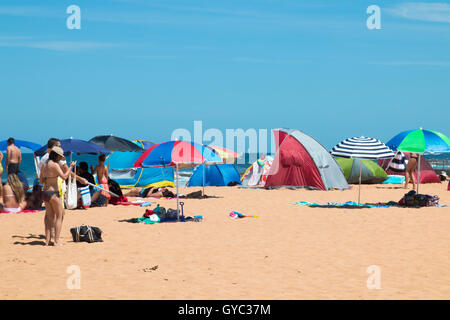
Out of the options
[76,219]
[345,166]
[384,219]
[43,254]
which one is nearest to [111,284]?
[43,254]

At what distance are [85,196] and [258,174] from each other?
1041cm

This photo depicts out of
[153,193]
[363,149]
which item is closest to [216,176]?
[153,193]

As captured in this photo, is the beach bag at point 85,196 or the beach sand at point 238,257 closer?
the beach sand at point 238,257

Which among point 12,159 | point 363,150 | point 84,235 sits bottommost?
point 84,235

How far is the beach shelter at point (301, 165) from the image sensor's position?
21.8m

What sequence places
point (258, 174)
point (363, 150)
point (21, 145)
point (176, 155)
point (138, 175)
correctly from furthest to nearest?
point (258, 174) < point (138, 175) < point (21, 145) < point (363, 150) < point (176, 155)

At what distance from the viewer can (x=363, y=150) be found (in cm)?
1584

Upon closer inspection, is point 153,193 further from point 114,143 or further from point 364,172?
point 364,172

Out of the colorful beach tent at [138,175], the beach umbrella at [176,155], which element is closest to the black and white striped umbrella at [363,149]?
the beach umbrella at [176,155]

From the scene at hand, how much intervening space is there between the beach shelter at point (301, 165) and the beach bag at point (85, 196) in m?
8.86

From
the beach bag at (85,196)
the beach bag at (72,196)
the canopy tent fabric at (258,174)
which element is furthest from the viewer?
the canopy tent fabric at (258,174)

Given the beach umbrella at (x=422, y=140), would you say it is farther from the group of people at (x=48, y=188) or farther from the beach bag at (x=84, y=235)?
the beach bag at (x=84, y=235)

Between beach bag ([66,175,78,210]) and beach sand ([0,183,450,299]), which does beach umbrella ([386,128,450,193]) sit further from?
beach bag ([66,175,78,210])

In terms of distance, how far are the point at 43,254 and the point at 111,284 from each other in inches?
90.7
